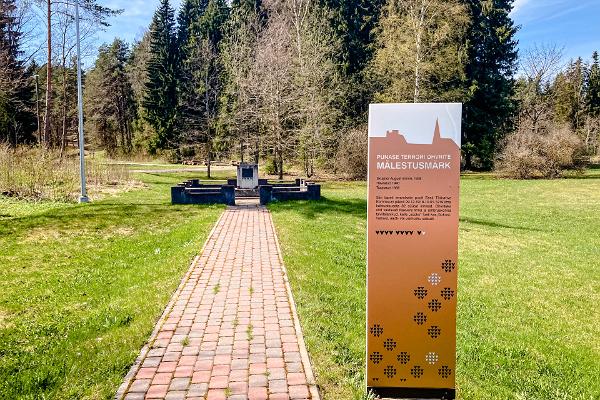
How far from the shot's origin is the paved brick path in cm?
388

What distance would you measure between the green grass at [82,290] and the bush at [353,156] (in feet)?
65.0

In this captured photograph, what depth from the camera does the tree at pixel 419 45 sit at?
30844 mm

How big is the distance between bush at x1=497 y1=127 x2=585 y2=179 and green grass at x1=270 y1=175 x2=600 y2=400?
58.7ft

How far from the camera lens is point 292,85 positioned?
31.8m

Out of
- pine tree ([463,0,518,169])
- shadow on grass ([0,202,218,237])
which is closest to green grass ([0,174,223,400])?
shadow on grass ([0,202,218,237])

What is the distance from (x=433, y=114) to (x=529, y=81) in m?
48.4

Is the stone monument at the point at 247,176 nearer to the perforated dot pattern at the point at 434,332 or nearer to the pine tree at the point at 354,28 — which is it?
the perforated dot pattern at the point at 434,332

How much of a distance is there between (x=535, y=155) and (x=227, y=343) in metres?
33.9

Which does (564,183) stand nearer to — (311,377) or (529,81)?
(529,81)

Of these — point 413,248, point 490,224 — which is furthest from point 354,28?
point 413,248

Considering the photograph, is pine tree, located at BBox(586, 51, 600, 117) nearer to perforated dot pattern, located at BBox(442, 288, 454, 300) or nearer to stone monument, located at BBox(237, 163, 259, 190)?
stone monument, located at BBox(237, 163, 259, 190)

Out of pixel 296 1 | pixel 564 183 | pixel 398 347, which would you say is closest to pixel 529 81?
pixel 564 183

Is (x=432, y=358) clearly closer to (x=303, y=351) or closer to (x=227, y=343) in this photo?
(x=303, y=351)

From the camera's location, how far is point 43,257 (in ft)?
29.3
